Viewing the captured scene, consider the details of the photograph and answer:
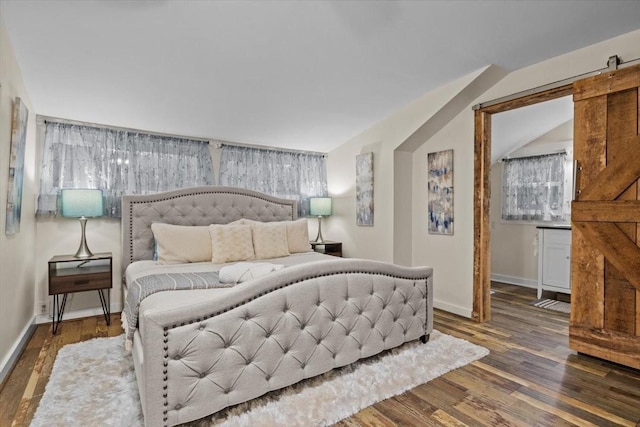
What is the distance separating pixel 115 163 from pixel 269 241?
75.4 inches

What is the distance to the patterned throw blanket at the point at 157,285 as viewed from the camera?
2.14m

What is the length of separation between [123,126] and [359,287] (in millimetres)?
3165

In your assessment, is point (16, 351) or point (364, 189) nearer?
point (16, 351)

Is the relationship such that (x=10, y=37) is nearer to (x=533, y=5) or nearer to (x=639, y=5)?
(x=533, y=5)

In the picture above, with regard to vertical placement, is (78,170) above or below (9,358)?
above

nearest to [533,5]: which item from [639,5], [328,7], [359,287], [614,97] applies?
[639,5]

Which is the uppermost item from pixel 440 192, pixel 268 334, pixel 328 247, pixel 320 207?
pixel 440 192

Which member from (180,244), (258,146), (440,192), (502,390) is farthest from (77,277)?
(440,192)

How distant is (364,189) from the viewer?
175 inches

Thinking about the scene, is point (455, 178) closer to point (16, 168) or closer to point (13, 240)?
point (16, 168)

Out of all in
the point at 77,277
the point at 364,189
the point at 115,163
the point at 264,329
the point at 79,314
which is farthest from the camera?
the point at 364,189

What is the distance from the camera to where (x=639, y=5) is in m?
2.18

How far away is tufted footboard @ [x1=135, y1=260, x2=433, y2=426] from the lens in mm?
1618

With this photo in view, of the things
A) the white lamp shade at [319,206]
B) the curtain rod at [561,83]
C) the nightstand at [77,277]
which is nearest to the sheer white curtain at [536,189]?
the curtain rod at [561,83]
